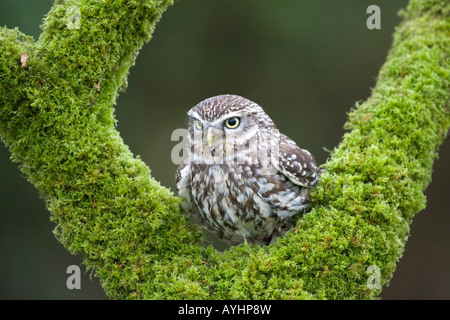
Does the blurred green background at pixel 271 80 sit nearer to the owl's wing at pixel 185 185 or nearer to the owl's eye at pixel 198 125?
the owl's wing at pixel 185 185

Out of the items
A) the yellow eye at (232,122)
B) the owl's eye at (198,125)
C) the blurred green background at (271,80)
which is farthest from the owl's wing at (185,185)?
the blurred green background at (271,80)

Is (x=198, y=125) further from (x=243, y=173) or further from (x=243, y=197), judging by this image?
(x=243, y=197)

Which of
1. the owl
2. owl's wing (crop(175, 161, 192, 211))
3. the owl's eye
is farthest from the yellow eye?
owl's wing (crop(175, 161, 192, 211))

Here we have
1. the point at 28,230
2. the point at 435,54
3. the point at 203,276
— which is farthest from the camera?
the point at 28,230

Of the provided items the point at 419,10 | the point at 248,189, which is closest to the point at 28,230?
the point at 248,189

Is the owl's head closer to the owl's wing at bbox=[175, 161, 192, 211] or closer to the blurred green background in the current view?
the owl's wing at bbox=[175, 161, 192, 211]

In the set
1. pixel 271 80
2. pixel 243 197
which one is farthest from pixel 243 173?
pixel 271 80
